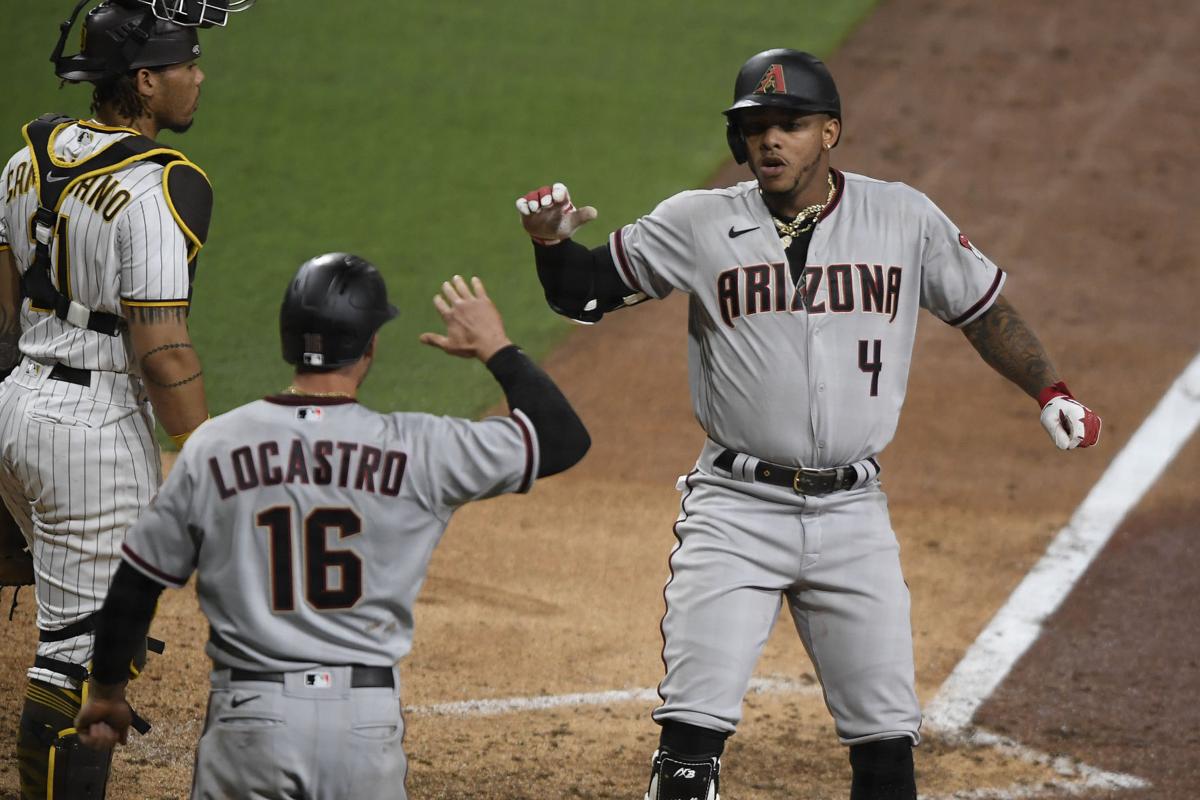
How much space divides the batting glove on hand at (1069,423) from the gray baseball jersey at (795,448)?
396 mm

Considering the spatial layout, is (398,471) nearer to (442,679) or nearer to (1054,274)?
(442,679)

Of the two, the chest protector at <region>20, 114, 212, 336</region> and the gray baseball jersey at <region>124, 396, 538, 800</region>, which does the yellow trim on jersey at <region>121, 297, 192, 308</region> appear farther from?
the gray baseball jersey at <region>124, 396, 538, 800</region>

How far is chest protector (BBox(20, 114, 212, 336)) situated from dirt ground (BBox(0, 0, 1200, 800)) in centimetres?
148

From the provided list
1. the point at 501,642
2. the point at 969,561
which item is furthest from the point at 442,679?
the point at 969,561

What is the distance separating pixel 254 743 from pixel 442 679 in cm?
263

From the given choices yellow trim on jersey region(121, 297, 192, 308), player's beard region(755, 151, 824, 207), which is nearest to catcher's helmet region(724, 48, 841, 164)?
player's beard region(755, 151, 824, 207)

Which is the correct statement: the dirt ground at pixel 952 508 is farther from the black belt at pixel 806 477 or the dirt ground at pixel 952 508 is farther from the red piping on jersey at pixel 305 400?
the red piping on jersey at pixel 305 400

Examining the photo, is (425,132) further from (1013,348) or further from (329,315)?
(329,315)

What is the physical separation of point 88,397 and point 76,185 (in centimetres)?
52

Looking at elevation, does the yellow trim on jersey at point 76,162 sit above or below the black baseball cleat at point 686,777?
above

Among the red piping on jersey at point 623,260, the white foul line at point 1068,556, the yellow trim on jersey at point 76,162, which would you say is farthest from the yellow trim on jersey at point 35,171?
the white foul line at point 1068,556

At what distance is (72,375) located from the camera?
152 inches

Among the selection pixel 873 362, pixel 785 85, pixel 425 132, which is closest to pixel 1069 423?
pixel 873 362

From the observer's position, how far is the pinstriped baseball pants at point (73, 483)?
379 centimetres
